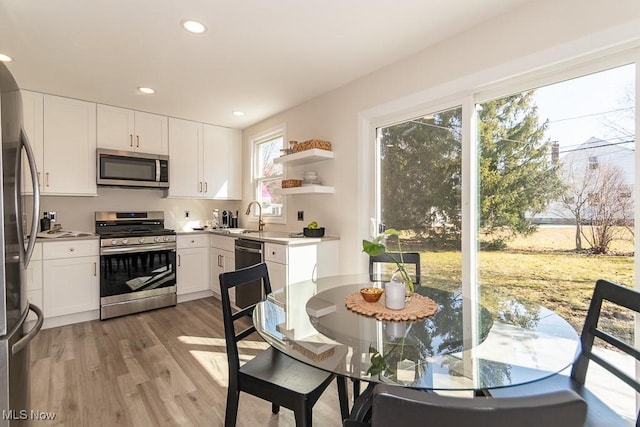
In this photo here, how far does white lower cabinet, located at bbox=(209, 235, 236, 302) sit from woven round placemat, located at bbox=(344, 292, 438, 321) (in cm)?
243

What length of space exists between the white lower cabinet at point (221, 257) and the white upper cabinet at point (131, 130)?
1.39 m

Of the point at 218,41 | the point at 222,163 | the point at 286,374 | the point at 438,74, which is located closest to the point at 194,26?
the point at 218,41

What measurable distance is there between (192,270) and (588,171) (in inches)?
162

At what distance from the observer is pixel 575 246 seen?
6.03 feet

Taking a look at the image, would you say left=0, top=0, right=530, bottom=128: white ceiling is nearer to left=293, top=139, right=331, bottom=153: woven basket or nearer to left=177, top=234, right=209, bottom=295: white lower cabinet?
left=293, top=139, right=331, bottom=153: woven basket

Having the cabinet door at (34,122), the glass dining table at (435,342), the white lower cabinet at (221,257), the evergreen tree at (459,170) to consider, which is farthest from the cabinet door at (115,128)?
the glass dining table at (435,342)

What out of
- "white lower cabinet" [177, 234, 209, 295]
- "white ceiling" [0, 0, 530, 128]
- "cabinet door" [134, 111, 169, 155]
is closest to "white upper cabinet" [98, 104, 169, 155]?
"cabinet door" [134, 111, 169, 155]

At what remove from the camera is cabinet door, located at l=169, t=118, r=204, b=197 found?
13.9 feet

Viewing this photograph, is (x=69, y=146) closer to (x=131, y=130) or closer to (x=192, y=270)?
(x=131, y=130)

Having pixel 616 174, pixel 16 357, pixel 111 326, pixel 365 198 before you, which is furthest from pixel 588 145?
pixel 111 326

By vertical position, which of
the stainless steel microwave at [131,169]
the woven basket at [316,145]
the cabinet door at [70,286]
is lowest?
the cabinet door at [70,286]

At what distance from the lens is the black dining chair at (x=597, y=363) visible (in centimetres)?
113

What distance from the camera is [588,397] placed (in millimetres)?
1227

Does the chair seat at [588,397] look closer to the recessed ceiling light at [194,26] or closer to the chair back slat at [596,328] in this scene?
the chair back slat at [596,328]
